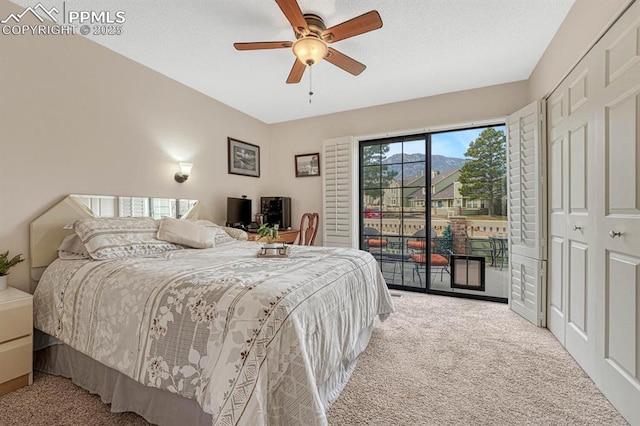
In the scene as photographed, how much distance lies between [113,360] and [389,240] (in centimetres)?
346

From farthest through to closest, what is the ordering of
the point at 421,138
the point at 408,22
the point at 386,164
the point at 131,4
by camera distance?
the point at 386,164
the point at 421,138
the point at 408,22
the point at 131,4

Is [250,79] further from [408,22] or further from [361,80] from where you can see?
[408,22]

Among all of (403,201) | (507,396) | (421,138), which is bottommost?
(507,396)

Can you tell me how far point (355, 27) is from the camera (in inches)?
74.9

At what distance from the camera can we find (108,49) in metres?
2.65

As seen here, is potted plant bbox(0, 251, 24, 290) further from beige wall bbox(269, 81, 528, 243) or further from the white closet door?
the white closet door

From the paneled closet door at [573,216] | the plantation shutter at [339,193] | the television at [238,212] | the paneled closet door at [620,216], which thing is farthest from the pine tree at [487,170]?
the television at [238,212]

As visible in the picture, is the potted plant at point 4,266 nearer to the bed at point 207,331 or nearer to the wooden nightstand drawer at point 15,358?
the bed at point 207,331

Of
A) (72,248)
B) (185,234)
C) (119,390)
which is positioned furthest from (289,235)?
(119,390)

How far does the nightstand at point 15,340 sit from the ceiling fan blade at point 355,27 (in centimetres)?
265

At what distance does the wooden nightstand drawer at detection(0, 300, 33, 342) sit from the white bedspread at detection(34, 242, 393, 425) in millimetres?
100

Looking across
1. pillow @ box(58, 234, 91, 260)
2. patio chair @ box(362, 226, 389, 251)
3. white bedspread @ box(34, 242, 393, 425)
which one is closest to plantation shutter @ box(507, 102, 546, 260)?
patio chair @ box(362, 226, 389, 251)

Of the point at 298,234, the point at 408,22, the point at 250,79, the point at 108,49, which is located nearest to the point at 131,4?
the point at 108,49

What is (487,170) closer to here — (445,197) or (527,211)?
(445,197)
